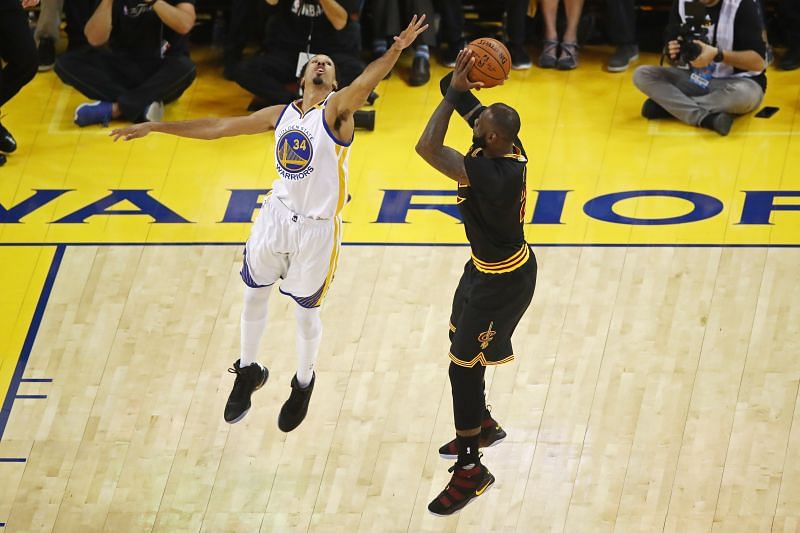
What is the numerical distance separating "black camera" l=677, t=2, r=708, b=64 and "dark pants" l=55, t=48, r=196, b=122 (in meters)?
4.04

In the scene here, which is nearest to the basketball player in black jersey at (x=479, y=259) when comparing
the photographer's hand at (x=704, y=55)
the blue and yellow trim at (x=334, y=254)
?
the blue and yellow trim at (x=334, y=254)

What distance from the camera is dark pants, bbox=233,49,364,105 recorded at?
448 inches

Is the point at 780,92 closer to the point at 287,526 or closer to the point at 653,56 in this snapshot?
the point at 653,56

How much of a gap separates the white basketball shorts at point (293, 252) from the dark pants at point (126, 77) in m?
4.09

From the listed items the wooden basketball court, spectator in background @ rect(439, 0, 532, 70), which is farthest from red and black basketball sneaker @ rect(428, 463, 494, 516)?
spectator in background @ rect(439, 0, 532, 70)

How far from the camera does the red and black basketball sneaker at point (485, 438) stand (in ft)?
25.8

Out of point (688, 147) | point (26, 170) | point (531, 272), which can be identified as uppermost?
point (531, 272)

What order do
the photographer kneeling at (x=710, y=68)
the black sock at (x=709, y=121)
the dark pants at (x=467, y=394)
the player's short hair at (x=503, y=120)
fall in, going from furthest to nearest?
1. the black sock at (x=709, y=121)
2. the photographer kneeling at (x=710, y=68)
3. the dark pants at (x=467, y=394)
4. the player's short hair at (x=503, y=120)

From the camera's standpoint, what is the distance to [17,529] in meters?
8.16

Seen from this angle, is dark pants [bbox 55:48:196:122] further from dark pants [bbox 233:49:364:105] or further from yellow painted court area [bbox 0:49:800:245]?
dark pants [bbox 233:49:364:105]

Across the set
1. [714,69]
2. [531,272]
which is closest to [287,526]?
[531,272]

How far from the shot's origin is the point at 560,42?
40.0 ft

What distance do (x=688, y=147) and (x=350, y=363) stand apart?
143 inches

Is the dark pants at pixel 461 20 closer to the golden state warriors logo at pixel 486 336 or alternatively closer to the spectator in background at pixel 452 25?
the spectator in background at pixel 452 25
